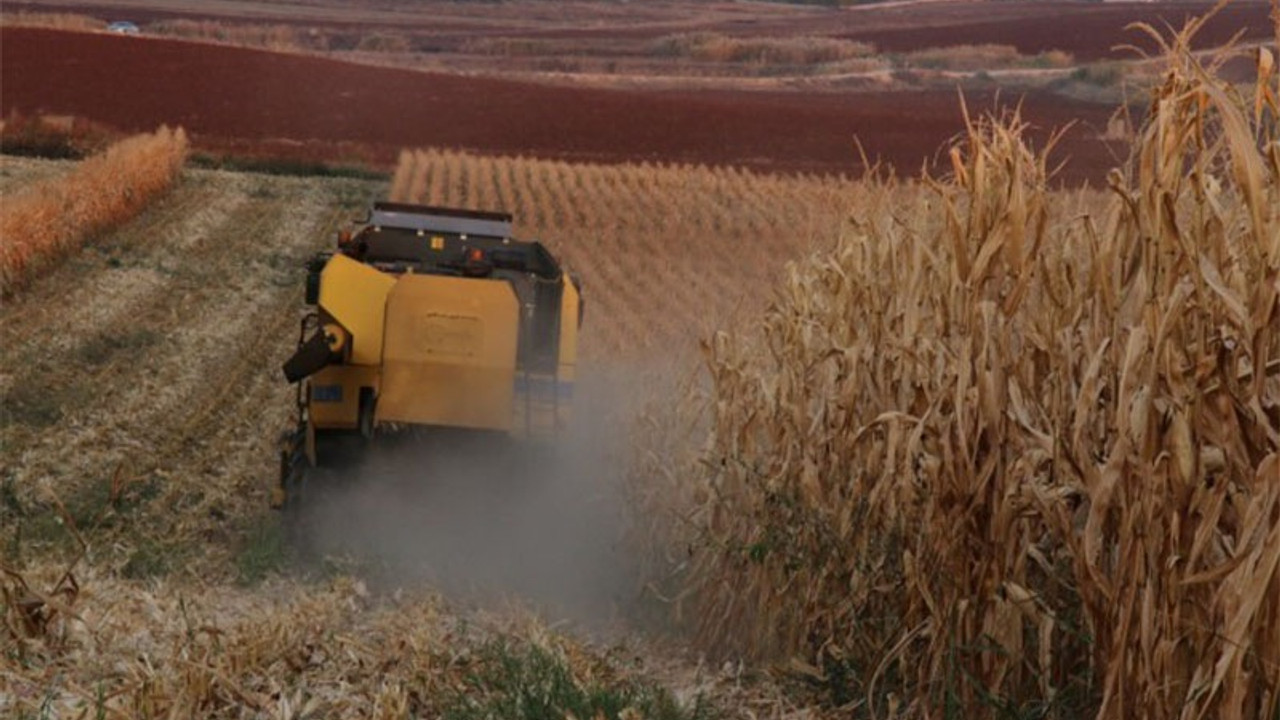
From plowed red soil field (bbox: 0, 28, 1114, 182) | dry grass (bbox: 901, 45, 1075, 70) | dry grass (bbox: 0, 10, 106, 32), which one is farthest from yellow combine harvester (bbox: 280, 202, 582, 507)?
dry grass (bbox: 901, 45, 1075, 70)

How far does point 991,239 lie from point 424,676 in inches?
93.0

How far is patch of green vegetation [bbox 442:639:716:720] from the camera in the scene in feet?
18.0

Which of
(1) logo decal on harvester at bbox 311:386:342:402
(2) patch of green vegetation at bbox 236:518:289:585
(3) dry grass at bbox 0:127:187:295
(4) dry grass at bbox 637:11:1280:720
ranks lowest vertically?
(3) dry grass at bbox 0:127:187:295

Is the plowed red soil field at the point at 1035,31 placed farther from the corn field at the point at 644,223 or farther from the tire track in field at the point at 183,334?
the tire track in field at the point at 183,334

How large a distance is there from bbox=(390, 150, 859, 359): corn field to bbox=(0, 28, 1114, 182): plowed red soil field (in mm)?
3602

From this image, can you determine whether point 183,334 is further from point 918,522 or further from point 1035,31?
point 1035,31

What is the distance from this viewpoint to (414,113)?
42781 millimetres

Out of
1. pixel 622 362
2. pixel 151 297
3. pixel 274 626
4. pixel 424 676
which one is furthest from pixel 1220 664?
pixel 151 297

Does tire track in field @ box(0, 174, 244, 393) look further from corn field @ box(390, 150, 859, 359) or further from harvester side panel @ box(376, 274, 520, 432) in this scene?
harvester side panel @ box(376, 274, 520, 432)

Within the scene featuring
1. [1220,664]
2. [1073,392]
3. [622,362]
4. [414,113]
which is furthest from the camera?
[414,113]

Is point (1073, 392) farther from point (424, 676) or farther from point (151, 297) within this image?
point (151, 297)

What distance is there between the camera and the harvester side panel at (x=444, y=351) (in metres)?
9.68

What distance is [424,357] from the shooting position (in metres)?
9.66

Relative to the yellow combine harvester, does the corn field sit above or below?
below
